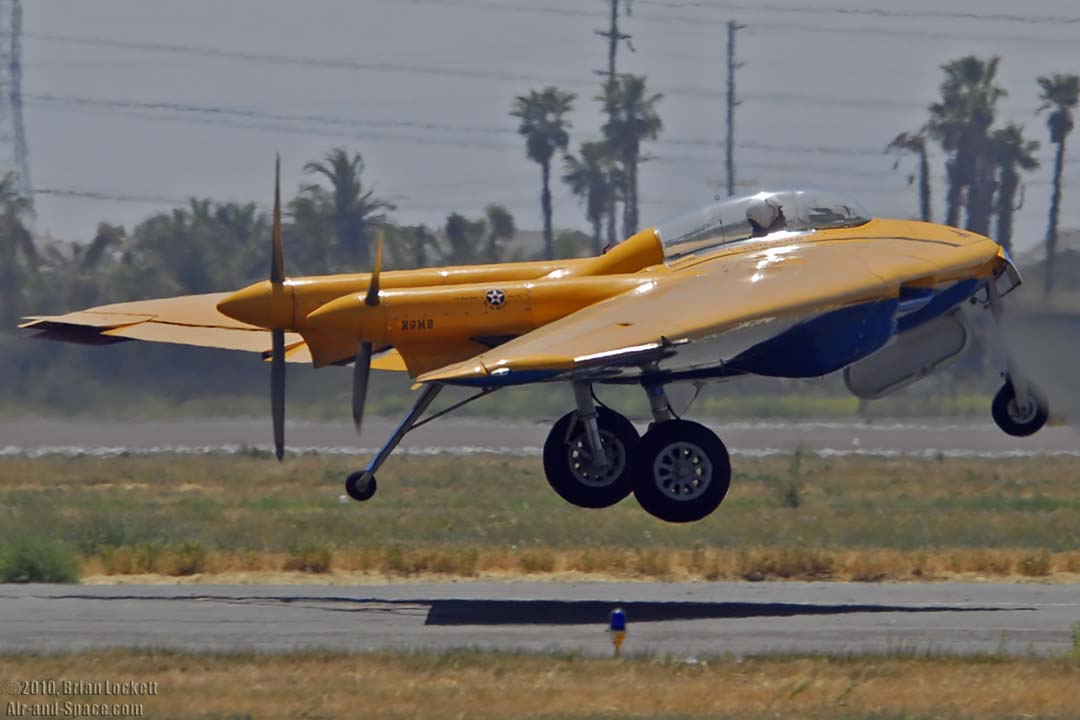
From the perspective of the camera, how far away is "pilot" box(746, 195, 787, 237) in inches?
926

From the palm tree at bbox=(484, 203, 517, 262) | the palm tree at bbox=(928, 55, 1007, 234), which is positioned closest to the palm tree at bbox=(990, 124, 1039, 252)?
the palm tree at bbox=(928, 55, 1007, 234)

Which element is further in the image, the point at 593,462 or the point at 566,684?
the point at 593,462

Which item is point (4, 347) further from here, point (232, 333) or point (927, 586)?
point (927, 586)

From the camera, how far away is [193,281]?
57531mm

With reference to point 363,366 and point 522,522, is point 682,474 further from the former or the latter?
point 522,522

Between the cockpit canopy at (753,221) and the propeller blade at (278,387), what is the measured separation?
5.39m

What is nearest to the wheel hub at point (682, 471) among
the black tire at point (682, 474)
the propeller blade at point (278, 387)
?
the black tire at point (682, 474)

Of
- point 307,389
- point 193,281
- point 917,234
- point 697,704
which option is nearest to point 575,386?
point 917,234

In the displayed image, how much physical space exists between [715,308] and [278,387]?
6063 millimetres

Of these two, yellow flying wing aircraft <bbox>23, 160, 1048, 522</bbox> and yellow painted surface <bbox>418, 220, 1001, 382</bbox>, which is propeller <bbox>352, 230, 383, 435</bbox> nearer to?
yellow flying wing aircraft <bbox>23, 160, 1048, 522</bbox>

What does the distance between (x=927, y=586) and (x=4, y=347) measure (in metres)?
34.6

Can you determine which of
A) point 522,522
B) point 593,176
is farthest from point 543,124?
point 522,522

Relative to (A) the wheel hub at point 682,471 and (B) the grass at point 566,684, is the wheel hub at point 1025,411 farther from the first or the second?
(B) the grass at point 566,684

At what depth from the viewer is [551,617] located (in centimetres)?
2097
